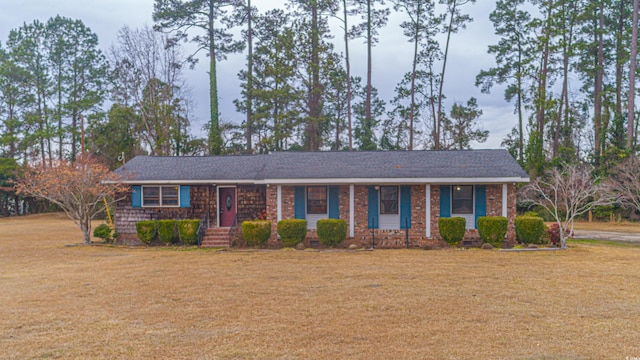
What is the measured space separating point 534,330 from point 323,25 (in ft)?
97.2

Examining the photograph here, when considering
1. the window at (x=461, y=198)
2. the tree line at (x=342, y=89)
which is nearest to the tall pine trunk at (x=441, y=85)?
the tree line at (x=342, y=89)

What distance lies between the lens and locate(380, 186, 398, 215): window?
17.2 m

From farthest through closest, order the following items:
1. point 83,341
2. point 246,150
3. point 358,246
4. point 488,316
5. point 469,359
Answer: point 246,150
point 358,246
point 488,316
point 83,341
point 469,359

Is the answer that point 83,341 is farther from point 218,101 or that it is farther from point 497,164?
point 218,101

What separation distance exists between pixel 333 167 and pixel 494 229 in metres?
6.32

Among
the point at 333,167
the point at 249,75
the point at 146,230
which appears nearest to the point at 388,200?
the point at 333,167

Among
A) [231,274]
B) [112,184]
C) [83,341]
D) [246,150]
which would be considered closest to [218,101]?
[246,150]

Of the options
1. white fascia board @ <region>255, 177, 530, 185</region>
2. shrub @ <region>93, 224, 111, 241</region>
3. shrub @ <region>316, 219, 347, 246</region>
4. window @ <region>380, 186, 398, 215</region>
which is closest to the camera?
white fascia board @ <region>255, 177, 530, 185</region>

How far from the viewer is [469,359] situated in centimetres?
535

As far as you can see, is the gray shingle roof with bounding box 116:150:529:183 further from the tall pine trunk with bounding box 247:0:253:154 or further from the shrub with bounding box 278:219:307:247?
the tall pine trunk with bounding box 247:0:253:154

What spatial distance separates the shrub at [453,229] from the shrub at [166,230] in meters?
10.1

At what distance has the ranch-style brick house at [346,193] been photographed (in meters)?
16.7

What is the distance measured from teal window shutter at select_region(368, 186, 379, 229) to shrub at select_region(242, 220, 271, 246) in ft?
12.6

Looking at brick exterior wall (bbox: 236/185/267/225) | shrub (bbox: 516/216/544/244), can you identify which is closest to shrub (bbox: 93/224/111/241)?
brick exterior wall (bbox: 236/185/267/225)
